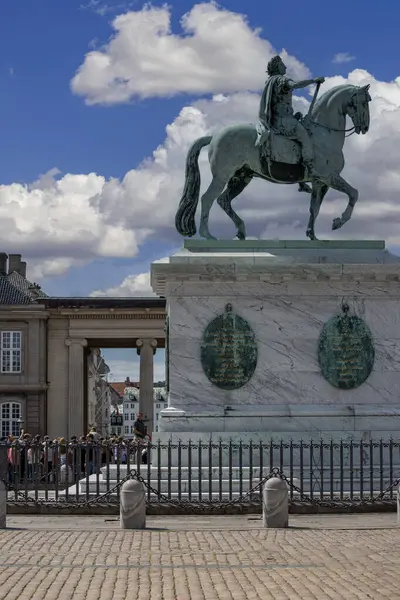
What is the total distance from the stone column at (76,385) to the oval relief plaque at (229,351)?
45375 millimetres

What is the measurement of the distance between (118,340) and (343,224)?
46702 millimetres

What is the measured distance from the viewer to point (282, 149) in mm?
26141

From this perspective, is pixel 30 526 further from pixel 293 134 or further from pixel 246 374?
pixel 293 134

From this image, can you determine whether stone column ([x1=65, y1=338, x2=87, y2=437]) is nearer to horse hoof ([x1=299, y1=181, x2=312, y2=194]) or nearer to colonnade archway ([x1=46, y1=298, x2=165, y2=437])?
colonnade archway ([x1=46, y1=298, x2=165, y2=437])

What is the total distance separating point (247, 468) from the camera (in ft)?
79.5

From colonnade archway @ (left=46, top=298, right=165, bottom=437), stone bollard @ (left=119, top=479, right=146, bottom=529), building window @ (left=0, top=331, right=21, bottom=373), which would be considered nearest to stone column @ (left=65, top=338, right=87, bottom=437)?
colonnade archway @ (left=46, top=298, right=165, bottom=437)

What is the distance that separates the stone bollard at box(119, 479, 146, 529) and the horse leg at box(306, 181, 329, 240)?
29.1ft

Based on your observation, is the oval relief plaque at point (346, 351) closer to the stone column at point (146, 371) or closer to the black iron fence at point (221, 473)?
the black iron fence at point (221, 473)

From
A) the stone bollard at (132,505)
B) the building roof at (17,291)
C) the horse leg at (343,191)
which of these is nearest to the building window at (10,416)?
the building roof at (17,291)

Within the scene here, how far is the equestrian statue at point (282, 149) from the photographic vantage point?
26.2m

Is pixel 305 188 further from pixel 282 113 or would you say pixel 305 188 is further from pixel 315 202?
pixel 282 113

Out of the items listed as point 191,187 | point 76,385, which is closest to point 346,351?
point 191,187

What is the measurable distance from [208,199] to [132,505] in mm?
8772

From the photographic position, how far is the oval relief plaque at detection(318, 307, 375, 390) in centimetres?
2547
